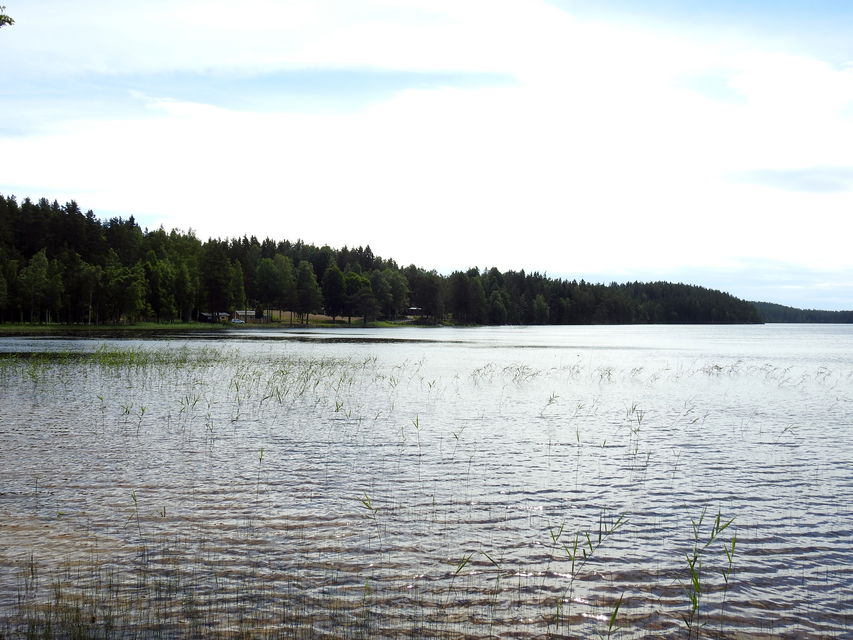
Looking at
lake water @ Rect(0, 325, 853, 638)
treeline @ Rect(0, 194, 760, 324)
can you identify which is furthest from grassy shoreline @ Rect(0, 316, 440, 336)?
lake water @ Rect(0, 325, 853, 638)

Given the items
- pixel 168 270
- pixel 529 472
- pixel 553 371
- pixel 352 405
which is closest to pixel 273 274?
pixel 168 270

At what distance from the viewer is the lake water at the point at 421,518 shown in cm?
930

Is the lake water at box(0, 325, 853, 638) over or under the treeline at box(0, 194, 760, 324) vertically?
under

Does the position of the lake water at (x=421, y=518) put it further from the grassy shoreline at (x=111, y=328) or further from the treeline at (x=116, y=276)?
the treeline at (x=116, y=276)

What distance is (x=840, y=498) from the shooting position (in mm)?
15852

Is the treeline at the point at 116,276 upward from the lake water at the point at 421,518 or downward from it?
upward

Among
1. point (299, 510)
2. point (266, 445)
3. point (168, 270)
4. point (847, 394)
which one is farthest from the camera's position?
point (168, 270)

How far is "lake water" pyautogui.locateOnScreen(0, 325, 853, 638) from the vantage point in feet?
30.5

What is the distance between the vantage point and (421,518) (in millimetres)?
13719

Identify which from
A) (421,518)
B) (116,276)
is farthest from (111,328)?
(421,518)

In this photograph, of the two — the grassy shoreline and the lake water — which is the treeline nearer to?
the grassy shoreline

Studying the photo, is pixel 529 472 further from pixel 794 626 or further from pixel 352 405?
pixel 352 405

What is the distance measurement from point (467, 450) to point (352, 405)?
410 inches

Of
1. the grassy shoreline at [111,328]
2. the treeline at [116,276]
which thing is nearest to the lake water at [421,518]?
the grassy shoreline at [111,328]
